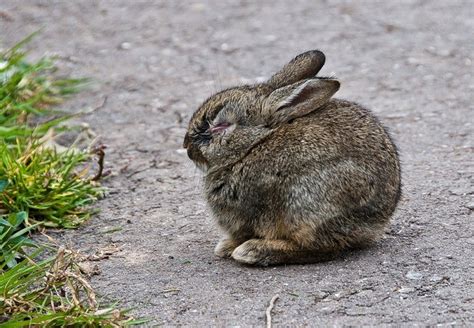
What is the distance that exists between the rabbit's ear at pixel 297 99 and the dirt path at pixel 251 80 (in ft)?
2.48

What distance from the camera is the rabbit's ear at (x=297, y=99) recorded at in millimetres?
4707

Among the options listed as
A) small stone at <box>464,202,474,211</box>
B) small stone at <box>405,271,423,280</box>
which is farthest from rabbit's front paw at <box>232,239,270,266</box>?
small stone at <box>464,202,474,211</box>

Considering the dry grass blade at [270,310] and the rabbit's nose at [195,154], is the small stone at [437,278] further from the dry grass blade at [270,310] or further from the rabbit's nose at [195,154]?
the rabbit's nose at [195,154]

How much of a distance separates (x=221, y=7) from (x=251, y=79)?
7.26 feet

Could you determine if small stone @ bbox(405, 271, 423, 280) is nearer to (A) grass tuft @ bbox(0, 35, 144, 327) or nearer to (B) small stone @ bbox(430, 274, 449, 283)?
(B) small stone @ bbox(430, 274, 449, 283)

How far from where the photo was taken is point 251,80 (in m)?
7.98

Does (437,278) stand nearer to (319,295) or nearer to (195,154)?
(319,295)

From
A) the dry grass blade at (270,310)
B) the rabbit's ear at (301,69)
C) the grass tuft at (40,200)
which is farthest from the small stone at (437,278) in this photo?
the grass tuft at (40,200)

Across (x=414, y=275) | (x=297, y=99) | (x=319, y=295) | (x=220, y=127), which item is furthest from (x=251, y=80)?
(x=319, y=295)

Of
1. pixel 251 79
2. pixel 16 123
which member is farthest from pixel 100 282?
pixel 251 79

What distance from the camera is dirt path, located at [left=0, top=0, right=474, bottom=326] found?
4.30 m

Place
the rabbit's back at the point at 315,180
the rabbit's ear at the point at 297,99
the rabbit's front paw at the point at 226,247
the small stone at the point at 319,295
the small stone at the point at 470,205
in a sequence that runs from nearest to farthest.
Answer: the small stone at the point at 319,295 < the rabbit's back at the point at 315,180 < the rabbit's ear at the point at 297,99 < the rabbit's front paw at the point at 226,247 < the small stone at the point at 470,205

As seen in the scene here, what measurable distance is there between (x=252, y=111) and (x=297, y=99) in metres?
0.26

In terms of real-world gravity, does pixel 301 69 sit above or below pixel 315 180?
above
